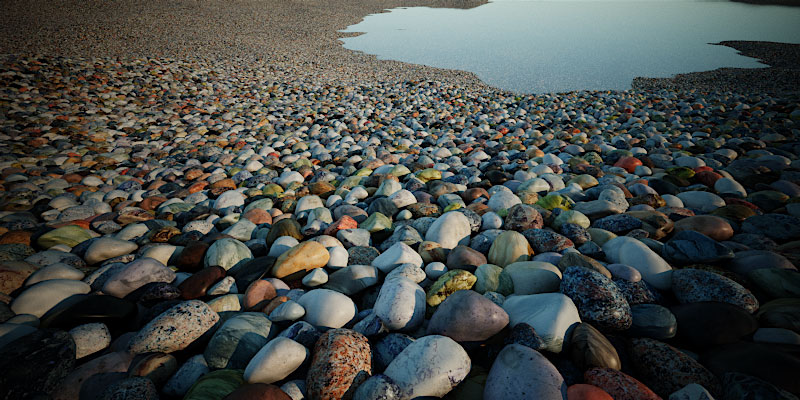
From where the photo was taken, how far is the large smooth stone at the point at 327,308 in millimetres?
1510

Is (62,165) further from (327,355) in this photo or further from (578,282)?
(578,282)

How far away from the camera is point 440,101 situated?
7.50 metres

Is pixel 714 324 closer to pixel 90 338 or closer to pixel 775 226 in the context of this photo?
pixel 775 226

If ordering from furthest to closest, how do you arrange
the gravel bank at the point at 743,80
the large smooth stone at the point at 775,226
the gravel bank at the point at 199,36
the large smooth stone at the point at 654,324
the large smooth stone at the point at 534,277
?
the gravel bank at the point at 199,36 < the gravel bank at the point at 743,80 < the large smooth stone at the point at 775,226 < the large smooth stone at the point at 534,277 < the large smooth stone at the point at 654,324

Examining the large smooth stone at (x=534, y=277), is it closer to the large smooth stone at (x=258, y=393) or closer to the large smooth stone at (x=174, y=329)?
the large smooth stone at (x=258, y=393)

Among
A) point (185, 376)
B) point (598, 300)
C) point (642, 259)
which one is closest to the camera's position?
point (185, 376)

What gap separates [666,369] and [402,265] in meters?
1.18

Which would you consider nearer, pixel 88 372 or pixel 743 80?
pixel 88 372

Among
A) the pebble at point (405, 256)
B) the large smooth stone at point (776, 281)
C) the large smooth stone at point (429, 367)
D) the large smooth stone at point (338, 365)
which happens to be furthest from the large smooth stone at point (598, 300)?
the large smooth stone at point (338, 365)

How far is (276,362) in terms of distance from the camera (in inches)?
48.1

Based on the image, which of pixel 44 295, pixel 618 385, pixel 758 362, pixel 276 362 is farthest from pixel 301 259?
pixel 758 362

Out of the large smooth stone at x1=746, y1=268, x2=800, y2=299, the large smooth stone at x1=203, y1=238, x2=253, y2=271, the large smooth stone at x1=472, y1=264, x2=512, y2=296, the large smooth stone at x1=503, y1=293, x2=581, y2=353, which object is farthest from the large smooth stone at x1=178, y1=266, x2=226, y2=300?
the large smooth stone at x1=746, y1=268, x2=800, y2=299

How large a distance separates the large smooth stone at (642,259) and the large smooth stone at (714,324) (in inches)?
9.7

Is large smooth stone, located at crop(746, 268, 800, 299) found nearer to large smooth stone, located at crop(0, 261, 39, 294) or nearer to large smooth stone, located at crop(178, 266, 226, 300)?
large smooth stone, located at crop(178, 266, 226, 300)
